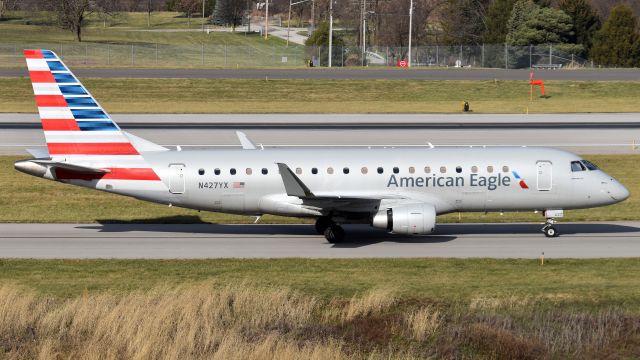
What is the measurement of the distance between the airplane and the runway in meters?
1.15

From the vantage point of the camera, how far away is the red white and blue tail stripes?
3491 cm

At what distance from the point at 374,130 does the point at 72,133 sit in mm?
31099

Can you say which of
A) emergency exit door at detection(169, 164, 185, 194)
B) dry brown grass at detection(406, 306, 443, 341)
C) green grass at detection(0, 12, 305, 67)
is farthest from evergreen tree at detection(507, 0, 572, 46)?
dry brown grass at detection(406, 306, 443, 341)

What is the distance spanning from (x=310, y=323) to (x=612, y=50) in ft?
339

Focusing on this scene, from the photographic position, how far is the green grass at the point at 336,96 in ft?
259

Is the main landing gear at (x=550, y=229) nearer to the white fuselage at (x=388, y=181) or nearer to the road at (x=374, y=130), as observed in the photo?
the white fuselage at (x=388, y=181)

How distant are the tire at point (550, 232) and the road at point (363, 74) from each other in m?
62.3

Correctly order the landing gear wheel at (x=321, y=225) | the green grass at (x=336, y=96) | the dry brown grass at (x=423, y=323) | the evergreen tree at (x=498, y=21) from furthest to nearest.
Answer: the evergreen tree at (x=498, y=21) → the green grass at (x=336, y=96) → the landing gear wheel at (x=321, y=225) → the dry brown grass at (x=423, y=323)

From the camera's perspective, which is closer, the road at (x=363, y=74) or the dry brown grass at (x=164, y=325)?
the dry brown grass at (x=164, y=325)

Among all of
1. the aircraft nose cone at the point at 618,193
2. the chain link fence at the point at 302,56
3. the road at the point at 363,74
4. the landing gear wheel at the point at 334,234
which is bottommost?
the landing gear wheel at the point at 334,234

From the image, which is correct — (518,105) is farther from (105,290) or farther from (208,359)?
(208,359)

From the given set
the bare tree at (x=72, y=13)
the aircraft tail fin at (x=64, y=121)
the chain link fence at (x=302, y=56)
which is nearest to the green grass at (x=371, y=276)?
the aircraft tail fin at (x=64, y=121)

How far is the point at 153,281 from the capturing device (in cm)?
2766

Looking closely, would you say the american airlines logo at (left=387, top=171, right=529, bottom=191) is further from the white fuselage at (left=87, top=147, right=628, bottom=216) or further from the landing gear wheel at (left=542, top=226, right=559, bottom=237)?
the landing gear wheel at (left=542, top=226, right=559, bottom=237)
